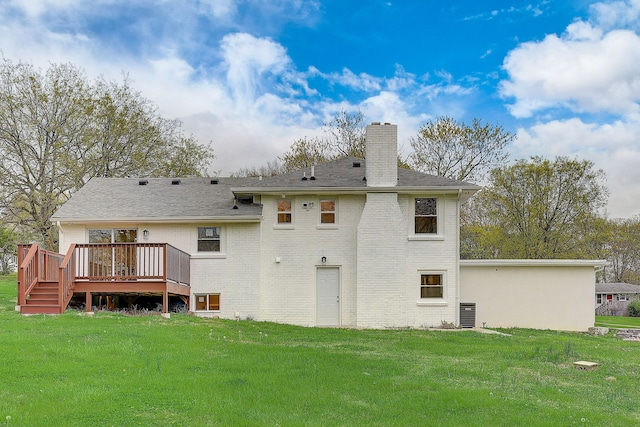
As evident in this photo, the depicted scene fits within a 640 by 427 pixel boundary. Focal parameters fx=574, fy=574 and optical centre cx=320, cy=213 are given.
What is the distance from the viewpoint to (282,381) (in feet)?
27.2

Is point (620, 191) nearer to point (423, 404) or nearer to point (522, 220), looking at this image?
point (522, 220)

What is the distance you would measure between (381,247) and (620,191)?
28.4 m

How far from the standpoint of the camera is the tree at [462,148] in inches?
1448

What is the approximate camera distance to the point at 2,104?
30.3 meters

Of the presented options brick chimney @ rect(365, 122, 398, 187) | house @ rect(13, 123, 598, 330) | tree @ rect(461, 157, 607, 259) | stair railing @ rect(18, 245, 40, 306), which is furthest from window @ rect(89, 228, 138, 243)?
tree @ rect(461, 157, 607, 259)

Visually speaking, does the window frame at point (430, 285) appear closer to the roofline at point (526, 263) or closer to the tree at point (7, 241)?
the roofline at point (526, 263)

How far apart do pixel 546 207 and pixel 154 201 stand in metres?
27.1

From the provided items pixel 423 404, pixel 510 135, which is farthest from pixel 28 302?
pixel 510 135

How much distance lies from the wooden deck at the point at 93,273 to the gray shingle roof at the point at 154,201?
2.01 m

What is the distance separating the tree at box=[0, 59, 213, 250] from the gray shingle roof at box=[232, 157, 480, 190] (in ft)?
51.1

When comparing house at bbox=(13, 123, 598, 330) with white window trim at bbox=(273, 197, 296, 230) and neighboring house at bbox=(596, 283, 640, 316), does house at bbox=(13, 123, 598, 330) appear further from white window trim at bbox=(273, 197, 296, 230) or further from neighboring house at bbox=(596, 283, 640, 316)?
neighboring house at bbox=(596, 283, 640, 316)

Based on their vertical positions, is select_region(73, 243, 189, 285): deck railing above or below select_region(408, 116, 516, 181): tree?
below

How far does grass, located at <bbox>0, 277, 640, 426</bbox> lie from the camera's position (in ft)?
21.7

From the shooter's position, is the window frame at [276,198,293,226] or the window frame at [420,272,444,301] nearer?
the window frame at [420,272,444,301]
